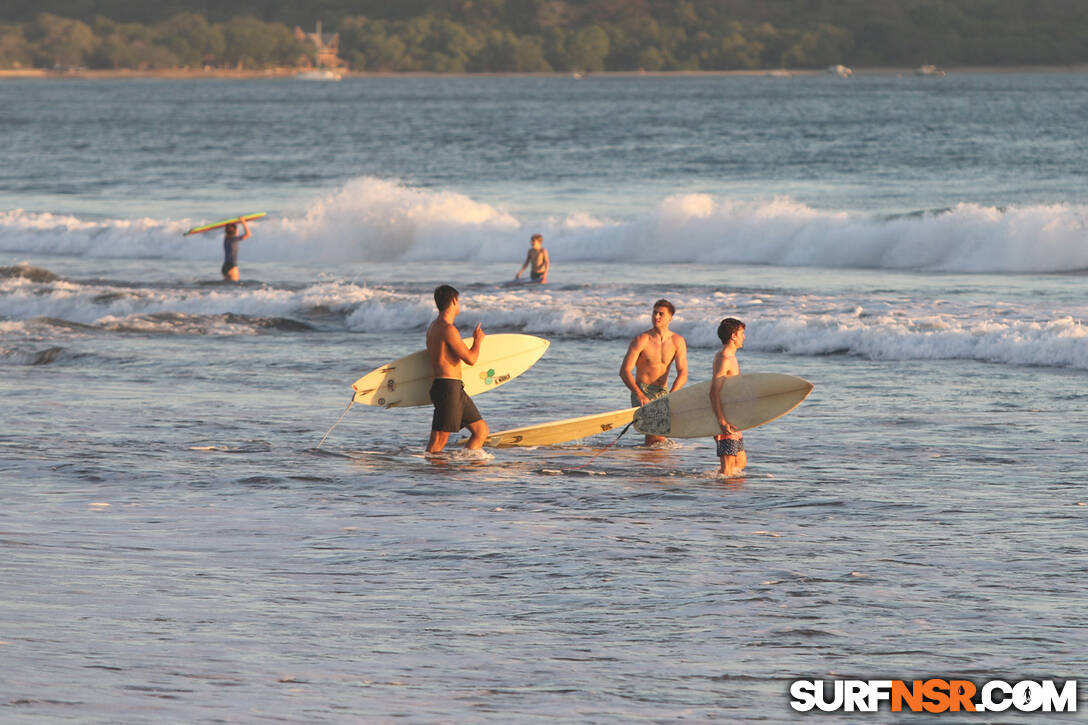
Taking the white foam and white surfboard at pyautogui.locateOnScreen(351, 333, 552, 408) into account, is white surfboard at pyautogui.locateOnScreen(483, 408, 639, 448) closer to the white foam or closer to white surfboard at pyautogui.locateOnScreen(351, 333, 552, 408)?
white surfboard at pyautogui.locateOnScreen(351, 333, 552, 408)

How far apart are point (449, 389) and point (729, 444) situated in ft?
8.31

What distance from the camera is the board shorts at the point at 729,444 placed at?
38.6ft

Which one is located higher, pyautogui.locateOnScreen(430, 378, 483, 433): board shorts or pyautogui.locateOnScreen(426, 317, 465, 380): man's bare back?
pyautogui.locateOnScreen(426, 317, 465, 380): man's bare back

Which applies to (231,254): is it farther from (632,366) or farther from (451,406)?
(632,366)

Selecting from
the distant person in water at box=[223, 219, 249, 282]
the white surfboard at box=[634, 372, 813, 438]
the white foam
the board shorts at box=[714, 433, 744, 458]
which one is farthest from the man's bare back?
the white foam

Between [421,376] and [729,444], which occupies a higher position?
[421,376]

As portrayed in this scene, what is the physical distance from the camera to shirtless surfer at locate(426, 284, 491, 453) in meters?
12.6

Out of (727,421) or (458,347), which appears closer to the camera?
(727,421)

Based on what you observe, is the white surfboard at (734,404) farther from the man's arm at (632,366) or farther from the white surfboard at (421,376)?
the white surfboard at (421,376)

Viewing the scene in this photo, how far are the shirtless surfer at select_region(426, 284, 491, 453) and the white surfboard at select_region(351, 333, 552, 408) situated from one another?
44cm

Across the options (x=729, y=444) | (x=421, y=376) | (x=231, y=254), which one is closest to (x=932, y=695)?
(x=729, y=444)

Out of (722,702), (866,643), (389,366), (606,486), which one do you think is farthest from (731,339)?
(722,702)

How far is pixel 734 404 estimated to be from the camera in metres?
11.9

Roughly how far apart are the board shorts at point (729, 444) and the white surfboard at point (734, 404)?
13cm
